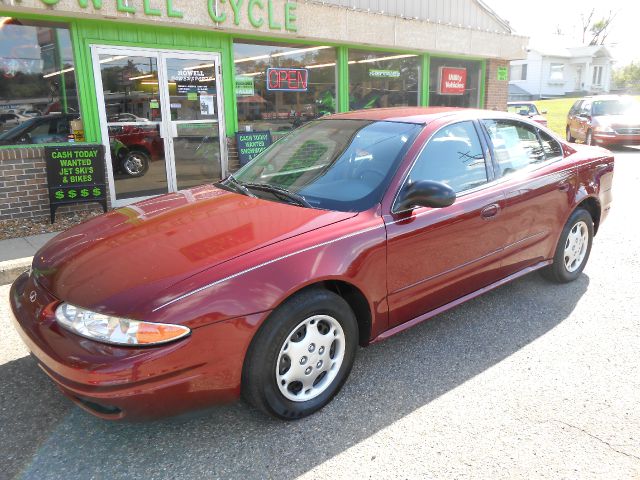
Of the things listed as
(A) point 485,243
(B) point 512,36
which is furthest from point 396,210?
(B) point 512,36

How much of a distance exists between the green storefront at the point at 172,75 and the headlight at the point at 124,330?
5332mm

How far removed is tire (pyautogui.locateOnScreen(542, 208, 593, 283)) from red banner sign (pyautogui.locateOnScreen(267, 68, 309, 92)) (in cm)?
612

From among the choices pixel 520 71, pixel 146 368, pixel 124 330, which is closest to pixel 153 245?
pixel 124 330

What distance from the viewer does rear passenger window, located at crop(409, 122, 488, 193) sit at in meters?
3.40

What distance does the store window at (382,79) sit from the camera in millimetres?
10422

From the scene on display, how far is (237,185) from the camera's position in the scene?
147 inches

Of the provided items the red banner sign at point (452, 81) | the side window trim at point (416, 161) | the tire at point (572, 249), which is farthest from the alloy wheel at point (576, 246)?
the red banner sign at point (452, 81)

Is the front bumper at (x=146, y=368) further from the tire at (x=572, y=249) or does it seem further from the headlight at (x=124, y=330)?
the tire at (x=572, y=249)

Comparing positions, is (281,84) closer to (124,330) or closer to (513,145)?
(513,145)

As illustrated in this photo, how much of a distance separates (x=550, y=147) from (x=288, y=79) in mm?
5914

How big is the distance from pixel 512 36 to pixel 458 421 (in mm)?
12313

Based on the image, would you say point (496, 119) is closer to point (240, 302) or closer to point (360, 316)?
point (360, 316)

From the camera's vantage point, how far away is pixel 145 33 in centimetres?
745

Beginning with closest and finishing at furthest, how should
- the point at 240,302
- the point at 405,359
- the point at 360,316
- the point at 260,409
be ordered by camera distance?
the point at 240,302 → the point at 260,409 → the point at 360,316 → the point at 405,359
